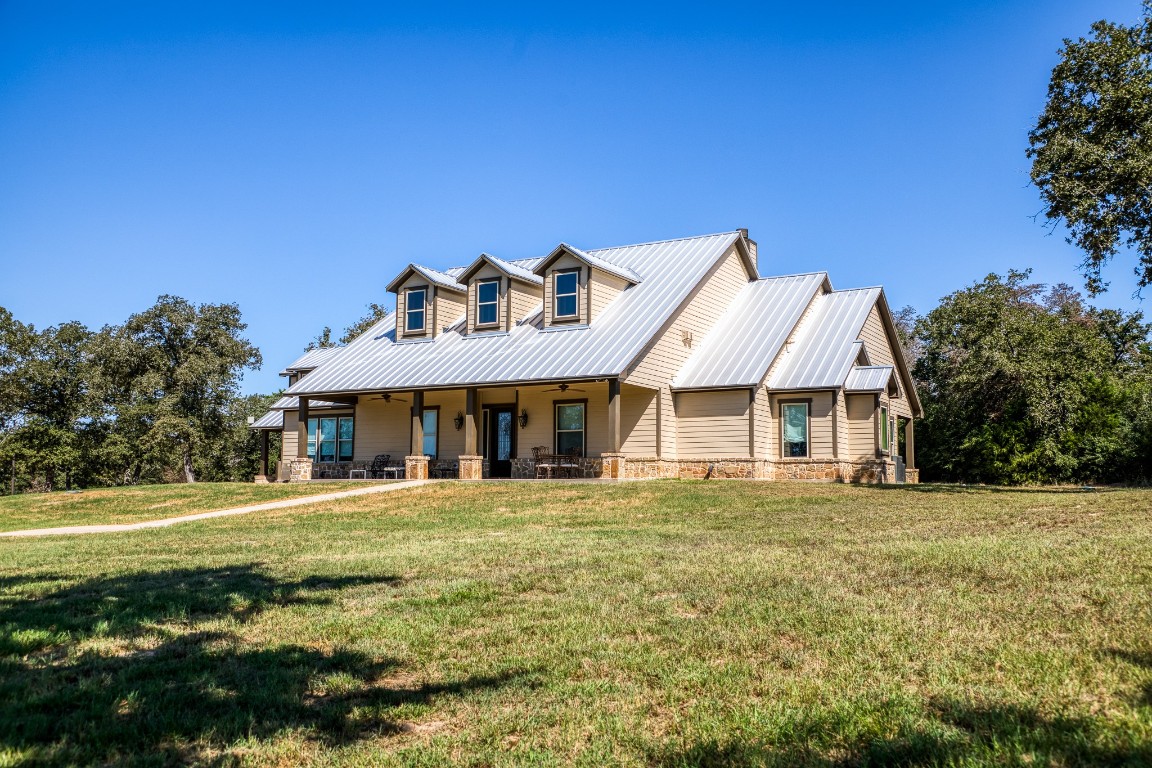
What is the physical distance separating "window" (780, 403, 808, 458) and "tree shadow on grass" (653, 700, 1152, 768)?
2155cm

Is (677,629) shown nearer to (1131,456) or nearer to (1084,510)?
(1084,510)

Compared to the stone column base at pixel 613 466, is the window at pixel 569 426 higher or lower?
higher

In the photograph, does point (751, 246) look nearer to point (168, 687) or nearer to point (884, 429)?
point (884, 429)

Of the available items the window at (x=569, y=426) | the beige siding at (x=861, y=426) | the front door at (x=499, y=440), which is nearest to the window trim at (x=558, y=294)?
the window at (x=569, y=426)

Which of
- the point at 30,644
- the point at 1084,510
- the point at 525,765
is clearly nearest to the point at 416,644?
the point at 525,765

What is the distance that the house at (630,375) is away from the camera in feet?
81.4

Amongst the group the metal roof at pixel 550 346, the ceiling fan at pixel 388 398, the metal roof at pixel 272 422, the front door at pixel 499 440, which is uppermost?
the metal roof at pixel 550 346

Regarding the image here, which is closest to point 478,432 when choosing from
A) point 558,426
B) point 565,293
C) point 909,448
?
point 558,426

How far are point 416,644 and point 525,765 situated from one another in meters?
2.15

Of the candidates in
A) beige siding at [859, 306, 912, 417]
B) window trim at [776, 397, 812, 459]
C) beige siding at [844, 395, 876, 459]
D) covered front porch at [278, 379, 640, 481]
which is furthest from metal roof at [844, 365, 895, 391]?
covered front porch at [278, 379, 640, 481]

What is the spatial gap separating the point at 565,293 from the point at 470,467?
603 centimetres

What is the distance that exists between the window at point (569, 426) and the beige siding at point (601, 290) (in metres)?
2.64

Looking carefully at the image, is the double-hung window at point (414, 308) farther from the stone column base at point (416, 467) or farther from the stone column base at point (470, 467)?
the stone column base at point (470, 467)

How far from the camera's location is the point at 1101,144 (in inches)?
721
